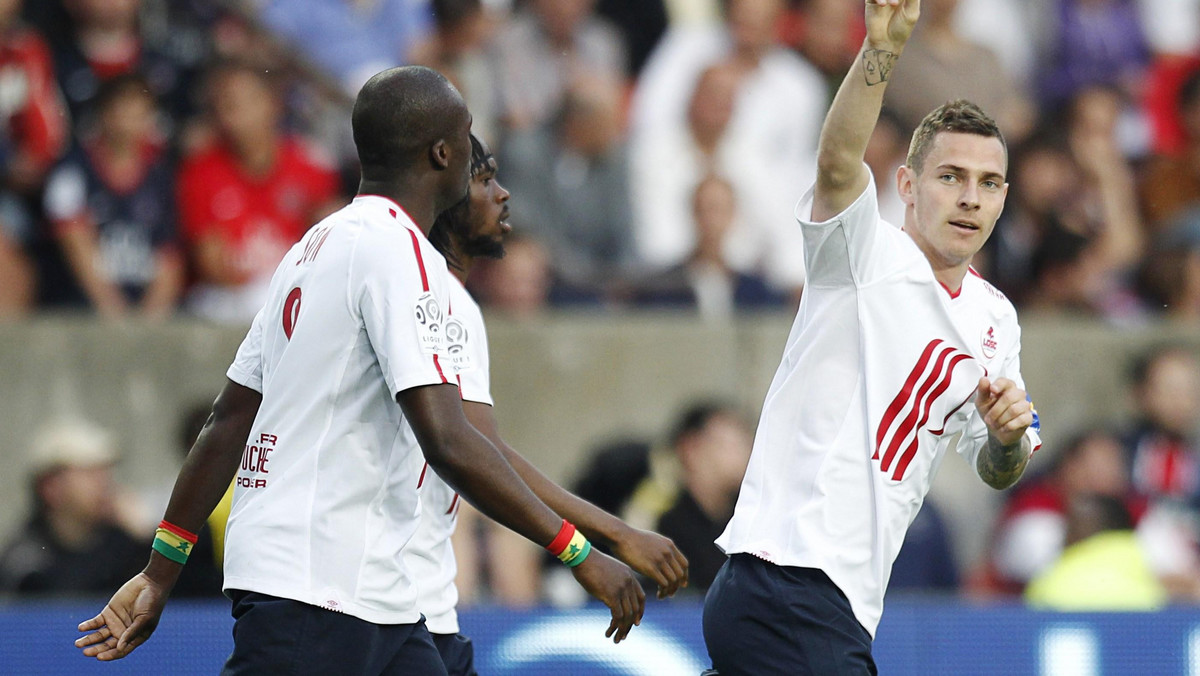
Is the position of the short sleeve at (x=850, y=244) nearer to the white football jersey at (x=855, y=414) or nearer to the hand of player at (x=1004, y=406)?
the white football jersey at (x=855, y=414)

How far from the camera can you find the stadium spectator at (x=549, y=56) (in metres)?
9.94

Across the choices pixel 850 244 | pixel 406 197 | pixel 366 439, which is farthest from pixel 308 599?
pixel 850 244

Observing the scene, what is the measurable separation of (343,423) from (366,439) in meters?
0.07

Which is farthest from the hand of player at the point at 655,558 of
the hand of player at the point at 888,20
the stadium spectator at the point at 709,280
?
the stadium spectator at the point at 709,280

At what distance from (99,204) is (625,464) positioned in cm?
335

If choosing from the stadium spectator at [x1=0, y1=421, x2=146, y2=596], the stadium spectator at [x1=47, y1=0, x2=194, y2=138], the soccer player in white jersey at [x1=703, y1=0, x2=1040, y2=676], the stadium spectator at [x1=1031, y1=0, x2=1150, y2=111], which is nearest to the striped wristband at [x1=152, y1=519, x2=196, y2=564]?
the soccer player in white jersey at [x1=703, y1=0, x2=1040, y2=676]

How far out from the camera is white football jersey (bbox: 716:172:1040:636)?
14.0 ft

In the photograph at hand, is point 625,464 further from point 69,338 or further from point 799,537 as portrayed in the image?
Result: point 799,537

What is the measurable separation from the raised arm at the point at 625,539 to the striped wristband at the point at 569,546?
11.9 inches

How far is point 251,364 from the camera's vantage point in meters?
4.22

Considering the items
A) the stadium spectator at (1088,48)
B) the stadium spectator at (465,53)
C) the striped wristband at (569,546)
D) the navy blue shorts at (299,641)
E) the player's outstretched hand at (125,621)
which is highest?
the stadium spectator at (1088,48)

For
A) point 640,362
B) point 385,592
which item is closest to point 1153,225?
point 640,362

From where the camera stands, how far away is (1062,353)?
9.56 m

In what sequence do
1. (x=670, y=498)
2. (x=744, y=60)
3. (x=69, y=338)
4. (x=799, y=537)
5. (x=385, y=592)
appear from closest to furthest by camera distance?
(x=385, y=592), (x=799, y=537), (x=670, y=498), (x=69, y=338), (x=744, y=60)
